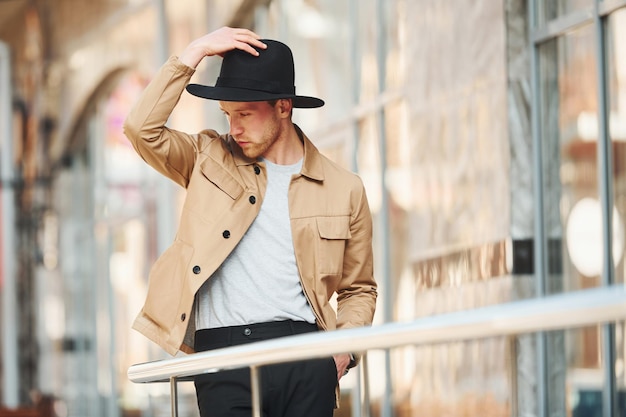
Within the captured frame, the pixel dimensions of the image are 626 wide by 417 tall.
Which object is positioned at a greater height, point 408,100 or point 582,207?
point 408,100

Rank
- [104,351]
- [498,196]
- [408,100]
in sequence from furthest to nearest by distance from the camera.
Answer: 1. [104,351]
2. [408,100]
3. [498,196]

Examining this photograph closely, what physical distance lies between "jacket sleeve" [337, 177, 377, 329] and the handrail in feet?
1.75

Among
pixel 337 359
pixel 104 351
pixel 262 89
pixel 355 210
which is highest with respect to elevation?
pixel 262 89

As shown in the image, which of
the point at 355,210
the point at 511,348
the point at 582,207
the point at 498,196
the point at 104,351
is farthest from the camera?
the point at 104,351

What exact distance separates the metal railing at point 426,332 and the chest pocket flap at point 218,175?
1.72 ft

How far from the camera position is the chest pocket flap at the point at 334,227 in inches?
152

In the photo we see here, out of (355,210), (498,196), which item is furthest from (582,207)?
(355,210)

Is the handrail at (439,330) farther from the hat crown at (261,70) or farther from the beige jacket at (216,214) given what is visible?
the hat crown at (261,70)

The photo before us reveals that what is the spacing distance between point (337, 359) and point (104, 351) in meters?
14.4

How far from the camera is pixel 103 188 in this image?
59.1ft

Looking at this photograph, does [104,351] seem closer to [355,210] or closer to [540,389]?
[540,389]

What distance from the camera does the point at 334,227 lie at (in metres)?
3.91

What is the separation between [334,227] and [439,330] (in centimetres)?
125

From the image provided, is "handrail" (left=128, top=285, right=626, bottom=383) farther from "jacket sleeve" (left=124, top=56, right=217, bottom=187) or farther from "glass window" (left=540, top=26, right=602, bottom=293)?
"glass window" (left=540, top=26, right=602, bottom=293)
